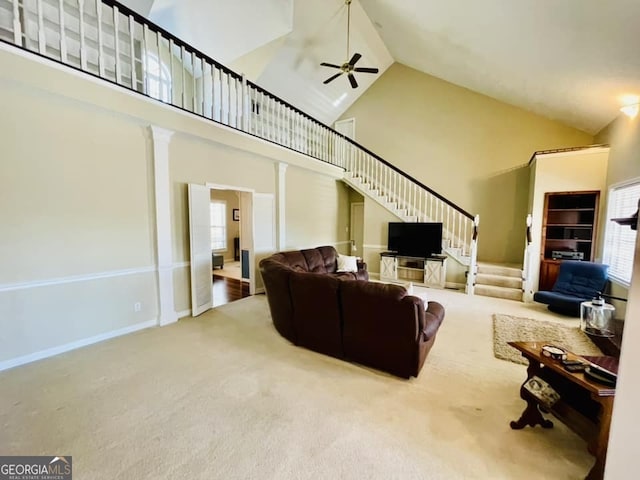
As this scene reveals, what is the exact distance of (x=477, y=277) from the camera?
5715mm

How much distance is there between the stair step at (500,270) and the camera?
557 cm

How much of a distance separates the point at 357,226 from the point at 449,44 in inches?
→ 191

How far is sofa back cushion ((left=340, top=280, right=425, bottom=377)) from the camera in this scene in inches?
96.7

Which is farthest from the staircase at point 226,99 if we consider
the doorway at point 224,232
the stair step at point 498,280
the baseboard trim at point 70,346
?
the baseboard trim at point 70,346

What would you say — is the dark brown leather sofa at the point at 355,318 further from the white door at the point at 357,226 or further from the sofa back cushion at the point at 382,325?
the white door at the point at 357,226

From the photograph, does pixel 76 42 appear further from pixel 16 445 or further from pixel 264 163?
pixel 16 445

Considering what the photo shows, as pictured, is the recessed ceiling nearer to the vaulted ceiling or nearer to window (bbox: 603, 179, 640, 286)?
the vaulted ceiling

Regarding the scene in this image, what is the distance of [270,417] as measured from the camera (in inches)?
82.2

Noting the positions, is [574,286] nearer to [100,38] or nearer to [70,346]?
[70,346]

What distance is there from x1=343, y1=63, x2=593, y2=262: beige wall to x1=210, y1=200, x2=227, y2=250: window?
5.22m

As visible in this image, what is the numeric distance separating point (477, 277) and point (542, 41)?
13.2 ft

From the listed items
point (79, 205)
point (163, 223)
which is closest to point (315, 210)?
point (163, 223)

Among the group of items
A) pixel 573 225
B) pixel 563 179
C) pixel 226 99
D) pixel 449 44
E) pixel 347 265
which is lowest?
pixel 347 265

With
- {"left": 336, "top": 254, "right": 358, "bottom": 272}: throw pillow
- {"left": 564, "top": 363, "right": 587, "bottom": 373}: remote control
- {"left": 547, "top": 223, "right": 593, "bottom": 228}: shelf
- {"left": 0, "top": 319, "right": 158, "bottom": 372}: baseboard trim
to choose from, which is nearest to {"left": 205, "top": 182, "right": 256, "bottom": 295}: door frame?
{"left": 336, "top": 254, "right": 358, "bottom": 272}: throw pillow
